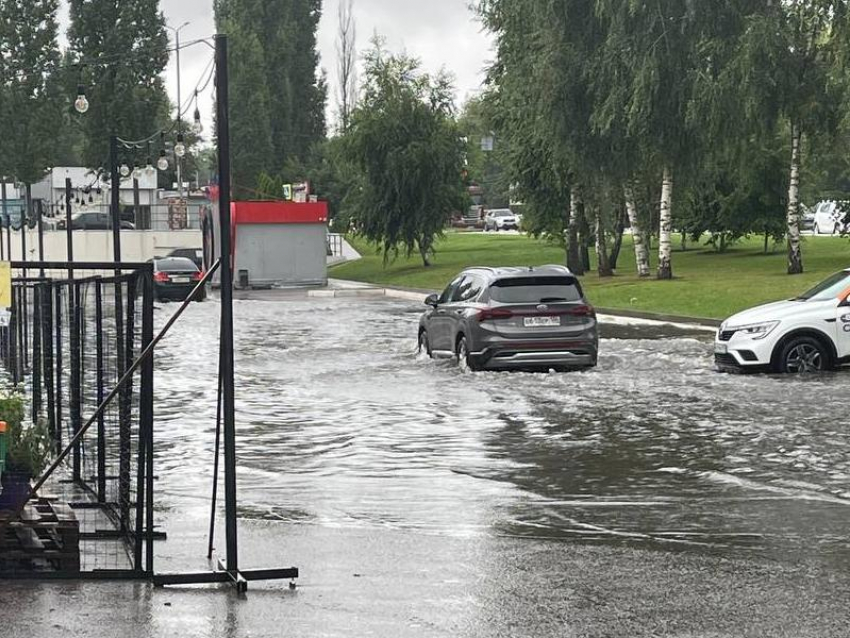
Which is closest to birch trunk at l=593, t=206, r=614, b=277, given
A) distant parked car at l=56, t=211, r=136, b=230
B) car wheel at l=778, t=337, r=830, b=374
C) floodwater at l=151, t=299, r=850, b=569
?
floodwater at l=151, t=299, r=850, b=569

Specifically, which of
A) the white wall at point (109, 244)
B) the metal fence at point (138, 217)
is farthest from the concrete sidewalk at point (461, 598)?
the white wall at point (109, 244)

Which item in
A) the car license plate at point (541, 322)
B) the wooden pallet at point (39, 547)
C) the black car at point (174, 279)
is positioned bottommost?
the black car at point (174, 279)

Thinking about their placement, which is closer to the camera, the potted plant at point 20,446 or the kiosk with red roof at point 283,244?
the potted plant at point 20,446

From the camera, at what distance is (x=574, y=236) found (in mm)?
55281

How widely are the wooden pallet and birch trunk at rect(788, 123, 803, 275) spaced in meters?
37.3

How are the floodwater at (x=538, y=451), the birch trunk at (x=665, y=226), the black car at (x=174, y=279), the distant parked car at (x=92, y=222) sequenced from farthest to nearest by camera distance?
1. the distant parked car at (x=92, y=222)
2. the black car at (x=174, y=279)
3. the birch trunk at (x=665, y=226)
4. the floodwater at (x=538, y=451)

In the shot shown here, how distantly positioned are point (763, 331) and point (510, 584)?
518 inches

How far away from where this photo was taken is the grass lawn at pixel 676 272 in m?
38.4

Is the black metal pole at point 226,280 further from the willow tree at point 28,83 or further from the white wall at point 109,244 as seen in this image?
the willow tree at point 28,83

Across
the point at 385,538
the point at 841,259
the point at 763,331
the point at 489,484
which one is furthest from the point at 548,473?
the point at 841,259

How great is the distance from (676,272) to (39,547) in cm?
4408

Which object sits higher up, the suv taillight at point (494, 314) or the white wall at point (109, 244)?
the suv taillight at point (494, 314)

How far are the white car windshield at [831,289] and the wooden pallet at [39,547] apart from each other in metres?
14.4

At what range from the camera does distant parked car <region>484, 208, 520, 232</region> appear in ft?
366
